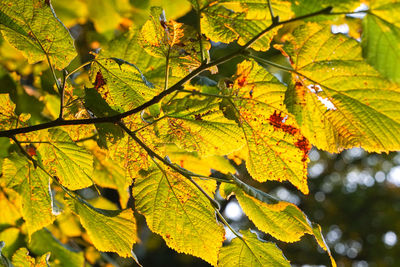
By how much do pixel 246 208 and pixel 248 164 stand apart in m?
0.11

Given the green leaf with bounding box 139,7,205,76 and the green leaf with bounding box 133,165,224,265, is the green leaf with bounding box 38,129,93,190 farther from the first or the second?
the green leaf with bounding box 139,7,205,76

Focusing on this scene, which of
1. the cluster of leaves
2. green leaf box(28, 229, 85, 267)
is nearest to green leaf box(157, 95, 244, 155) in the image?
the cluster of leaves

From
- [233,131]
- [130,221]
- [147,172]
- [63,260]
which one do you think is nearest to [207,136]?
[233,131]

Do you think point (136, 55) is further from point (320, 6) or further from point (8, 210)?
point (8, 210)

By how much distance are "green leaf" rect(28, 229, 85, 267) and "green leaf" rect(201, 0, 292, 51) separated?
Result: 0.98m

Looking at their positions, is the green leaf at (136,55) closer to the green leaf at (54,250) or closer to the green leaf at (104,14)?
the green leaf at (54,250)

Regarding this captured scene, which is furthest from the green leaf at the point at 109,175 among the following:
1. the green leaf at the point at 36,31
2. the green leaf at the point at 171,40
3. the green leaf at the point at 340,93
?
the green leaf at the point at 340,93

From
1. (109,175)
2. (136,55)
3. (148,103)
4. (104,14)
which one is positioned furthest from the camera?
(104,14)

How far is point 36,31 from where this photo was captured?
75cm

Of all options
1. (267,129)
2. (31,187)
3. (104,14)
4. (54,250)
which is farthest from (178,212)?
(104,14)

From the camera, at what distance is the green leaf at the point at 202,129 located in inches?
30.9

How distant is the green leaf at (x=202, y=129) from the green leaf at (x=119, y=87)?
6 centimetres

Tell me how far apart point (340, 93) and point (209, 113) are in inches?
10.6

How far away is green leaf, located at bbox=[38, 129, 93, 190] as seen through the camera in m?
0.88
